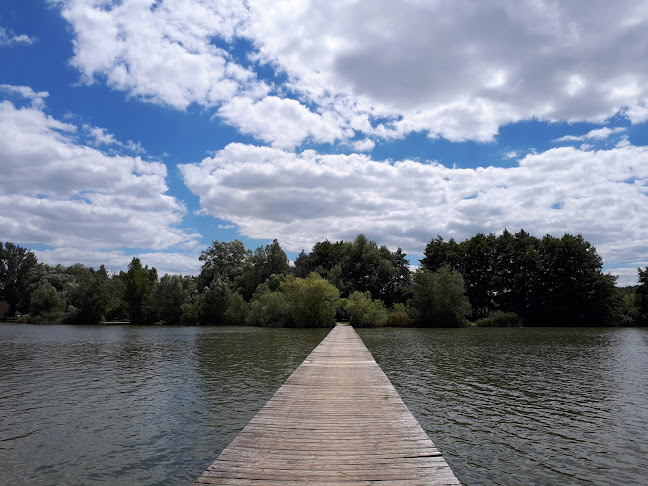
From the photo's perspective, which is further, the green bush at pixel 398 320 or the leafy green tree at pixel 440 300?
the green bush at pixel 398 320

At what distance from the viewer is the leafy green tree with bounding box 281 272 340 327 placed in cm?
4884

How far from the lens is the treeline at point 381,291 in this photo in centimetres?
5150

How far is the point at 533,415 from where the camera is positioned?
34.6 feet

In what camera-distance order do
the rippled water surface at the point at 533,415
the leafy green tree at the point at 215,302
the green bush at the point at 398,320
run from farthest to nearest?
the leafy green tree at the point at 215,302, the green bush at the point at 398,320, the rippled water surface at the point at 533,415

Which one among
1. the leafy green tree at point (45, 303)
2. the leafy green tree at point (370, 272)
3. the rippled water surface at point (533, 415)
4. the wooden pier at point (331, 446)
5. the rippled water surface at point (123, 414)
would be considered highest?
the leafy green tree at point (370, 272)

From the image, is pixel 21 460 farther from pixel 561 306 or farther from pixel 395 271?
pixel 395 271

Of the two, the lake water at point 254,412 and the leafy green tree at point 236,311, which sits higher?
the leafy green tree at point 236,311

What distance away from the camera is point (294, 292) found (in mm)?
49375

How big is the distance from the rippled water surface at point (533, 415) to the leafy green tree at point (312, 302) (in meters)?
28.2

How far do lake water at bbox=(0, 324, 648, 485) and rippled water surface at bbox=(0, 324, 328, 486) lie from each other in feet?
0.12

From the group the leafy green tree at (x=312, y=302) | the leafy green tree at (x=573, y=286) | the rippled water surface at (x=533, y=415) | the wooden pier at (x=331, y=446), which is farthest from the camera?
the leafy green tree at (x=573, y=286)

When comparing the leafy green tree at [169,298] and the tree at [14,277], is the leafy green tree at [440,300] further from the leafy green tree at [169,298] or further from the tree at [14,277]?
the tree at [14,277]

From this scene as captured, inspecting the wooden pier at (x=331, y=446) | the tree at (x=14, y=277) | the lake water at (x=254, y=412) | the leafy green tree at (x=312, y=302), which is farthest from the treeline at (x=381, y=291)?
the wooden pier at (x=331, y=446)

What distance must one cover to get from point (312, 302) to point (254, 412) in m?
38.5
